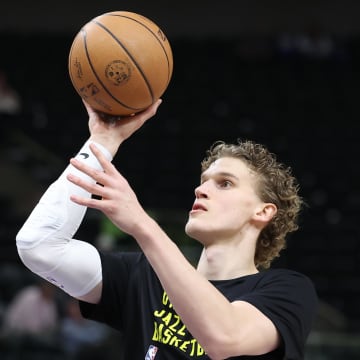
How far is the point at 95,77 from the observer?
2.78 m

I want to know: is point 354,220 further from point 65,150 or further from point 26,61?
point 26,61

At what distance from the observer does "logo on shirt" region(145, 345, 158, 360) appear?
2687 mm

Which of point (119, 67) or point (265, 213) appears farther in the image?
point (265, 213)

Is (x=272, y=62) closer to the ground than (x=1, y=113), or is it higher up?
higher up

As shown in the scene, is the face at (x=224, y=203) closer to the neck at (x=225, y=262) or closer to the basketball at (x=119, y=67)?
the neck at (x=225, y=262)

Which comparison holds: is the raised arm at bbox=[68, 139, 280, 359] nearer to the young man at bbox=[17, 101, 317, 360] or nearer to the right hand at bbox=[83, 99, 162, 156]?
the young man at bbox=[17, 101, 317, 360]

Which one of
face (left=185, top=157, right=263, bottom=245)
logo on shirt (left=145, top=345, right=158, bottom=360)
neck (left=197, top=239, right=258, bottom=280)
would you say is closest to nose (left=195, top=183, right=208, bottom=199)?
face (left=185, top=157, right=263, bottom=245)

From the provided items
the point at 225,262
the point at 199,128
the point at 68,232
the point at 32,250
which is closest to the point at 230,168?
the point at 225,262

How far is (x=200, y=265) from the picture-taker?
9.45ft

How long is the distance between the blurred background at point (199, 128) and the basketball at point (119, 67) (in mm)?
4089

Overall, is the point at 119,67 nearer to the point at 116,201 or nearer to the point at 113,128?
the point at 113,128

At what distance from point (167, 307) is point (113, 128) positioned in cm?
65

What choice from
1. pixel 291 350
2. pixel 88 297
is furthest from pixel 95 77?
pixel 291 350

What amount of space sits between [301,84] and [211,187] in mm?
10956
